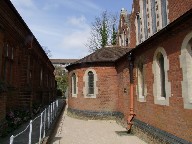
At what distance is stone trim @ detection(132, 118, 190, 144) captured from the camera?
821 centimetres

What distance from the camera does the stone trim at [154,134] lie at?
26.9 feet

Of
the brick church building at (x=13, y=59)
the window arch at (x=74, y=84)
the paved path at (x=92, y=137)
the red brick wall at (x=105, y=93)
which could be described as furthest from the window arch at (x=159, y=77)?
the window arch at (x=74, y=84)

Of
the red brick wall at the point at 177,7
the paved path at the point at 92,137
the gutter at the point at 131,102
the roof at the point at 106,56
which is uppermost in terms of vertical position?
the red brick wall at the point at 177,7

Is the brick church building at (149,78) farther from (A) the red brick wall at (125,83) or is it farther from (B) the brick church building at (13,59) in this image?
(B) the brick church building at (13,59)

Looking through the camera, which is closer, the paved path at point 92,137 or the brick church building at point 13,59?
the brick church building at point 13,59

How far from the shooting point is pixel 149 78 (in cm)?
1078

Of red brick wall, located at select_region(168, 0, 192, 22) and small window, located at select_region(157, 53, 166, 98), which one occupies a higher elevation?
red brick wall, located at select_region(168, 0, 192, 22)

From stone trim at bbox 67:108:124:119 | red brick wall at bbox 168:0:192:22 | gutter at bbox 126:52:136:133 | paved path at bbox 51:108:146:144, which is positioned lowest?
paved path at bbox 51:108:146:144

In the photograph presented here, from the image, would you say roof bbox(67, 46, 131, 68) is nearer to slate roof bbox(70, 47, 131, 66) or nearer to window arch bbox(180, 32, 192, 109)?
slate roof bbox(70, 47, 131, 66)

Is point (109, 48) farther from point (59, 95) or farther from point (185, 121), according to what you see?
point (59, 95)

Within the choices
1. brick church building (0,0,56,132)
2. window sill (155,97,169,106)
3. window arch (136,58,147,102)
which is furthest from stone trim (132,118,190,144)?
brick church building (0,0,56,132)

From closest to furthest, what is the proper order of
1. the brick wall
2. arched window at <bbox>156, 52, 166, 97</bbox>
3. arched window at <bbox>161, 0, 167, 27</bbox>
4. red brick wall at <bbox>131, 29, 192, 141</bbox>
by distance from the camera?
1. red brick wall at <bbox>131, 29, 192, 141</bbox>
2. arched window at <bbox>156, 52, 166, 97</bbox>
3. the brick wall
4. arched window at <bbox>161, 0, 167, 27</bbox>

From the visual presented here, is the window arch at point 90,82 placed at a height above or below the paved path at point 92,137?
above

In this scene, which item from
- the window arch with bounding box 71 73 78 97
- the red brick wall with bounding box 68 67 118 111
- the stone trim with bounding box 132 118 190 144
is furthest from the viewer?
the window arch with bounding box 71 73 78 97
